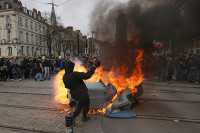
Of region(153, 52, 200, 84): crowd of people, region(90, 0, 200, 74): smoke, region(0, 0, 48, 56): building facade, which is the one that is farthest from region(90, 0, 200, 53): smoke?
region(0, 0, 48, 56): building facade

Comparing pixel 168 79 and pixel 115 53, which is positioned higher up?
pixel 115 53

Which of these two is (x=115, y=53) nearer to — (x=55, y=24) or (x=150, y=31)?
(x=150, y=31)

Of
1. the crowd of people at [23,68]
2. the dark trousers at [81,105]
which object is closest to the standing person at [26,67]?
the crowd of people at [23,68]

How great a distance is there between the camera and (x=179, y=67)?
1073 centimetres

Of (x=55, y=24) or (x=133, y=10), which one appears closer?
(x=133, y=10)

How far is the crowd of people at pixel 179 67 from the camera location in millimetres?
9551

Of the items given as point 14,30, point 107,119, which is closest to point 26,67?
point 107,119

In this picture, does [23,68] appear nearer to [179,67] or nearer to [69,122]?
[69,122]

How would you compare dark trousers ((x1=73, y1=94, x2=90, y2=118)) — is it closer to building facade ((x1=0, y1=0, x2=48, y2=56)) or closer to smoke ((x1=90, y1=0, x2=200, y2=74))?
smoke ((x1=90, y1=0, x2=200, y2=74))

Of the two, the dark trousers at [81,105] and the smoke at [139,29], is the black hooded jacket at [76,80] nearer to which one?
the dark trousers at [81,105]

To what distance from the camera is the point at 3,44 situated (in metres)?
37.9

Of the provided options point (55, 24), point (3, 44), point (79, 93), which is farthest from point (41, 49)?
point (79, 93)

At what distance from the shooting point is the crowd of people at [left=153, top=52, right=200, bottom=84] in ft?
31.3

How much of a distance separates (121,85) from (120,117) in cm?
146
